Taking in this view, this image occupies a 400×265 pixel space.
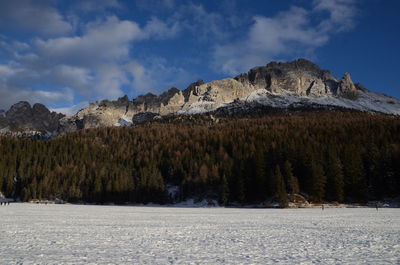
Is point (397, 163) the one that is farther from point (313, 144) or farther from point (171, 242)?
point (171, 242)

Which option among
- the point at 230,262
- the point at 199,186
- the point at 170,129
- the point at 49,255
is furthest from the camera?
the point at 170,129

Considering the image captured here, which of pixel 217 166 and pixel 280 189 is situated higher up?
pixel 217 166

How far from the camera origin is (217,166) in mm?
93125

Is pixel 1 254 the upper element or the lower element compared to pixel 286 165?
lower

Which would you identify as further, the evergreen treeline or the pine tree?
the evergreen treeline

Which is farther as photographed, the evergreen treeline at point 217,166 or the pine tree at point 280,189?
the evergreen treeline at point 217,166

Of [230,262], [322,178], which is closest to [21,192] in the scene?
[322,178]

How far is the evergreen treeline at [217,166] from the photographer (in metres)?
69.8

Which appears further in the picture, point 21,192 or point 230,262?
point 21,192

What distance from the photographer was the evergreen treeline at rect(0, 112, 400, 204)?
6981cm

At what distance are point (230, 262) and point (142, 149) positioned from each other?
4911 inches

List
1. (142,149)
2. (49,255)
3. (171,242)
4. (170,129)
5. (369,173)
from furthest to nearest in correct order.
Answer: (170,129) < (142,149) < (369,173) < (171,242) < (49,255)

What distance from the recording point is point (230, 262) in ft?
42.6

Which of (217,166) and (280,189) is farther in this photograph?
(217,166)
